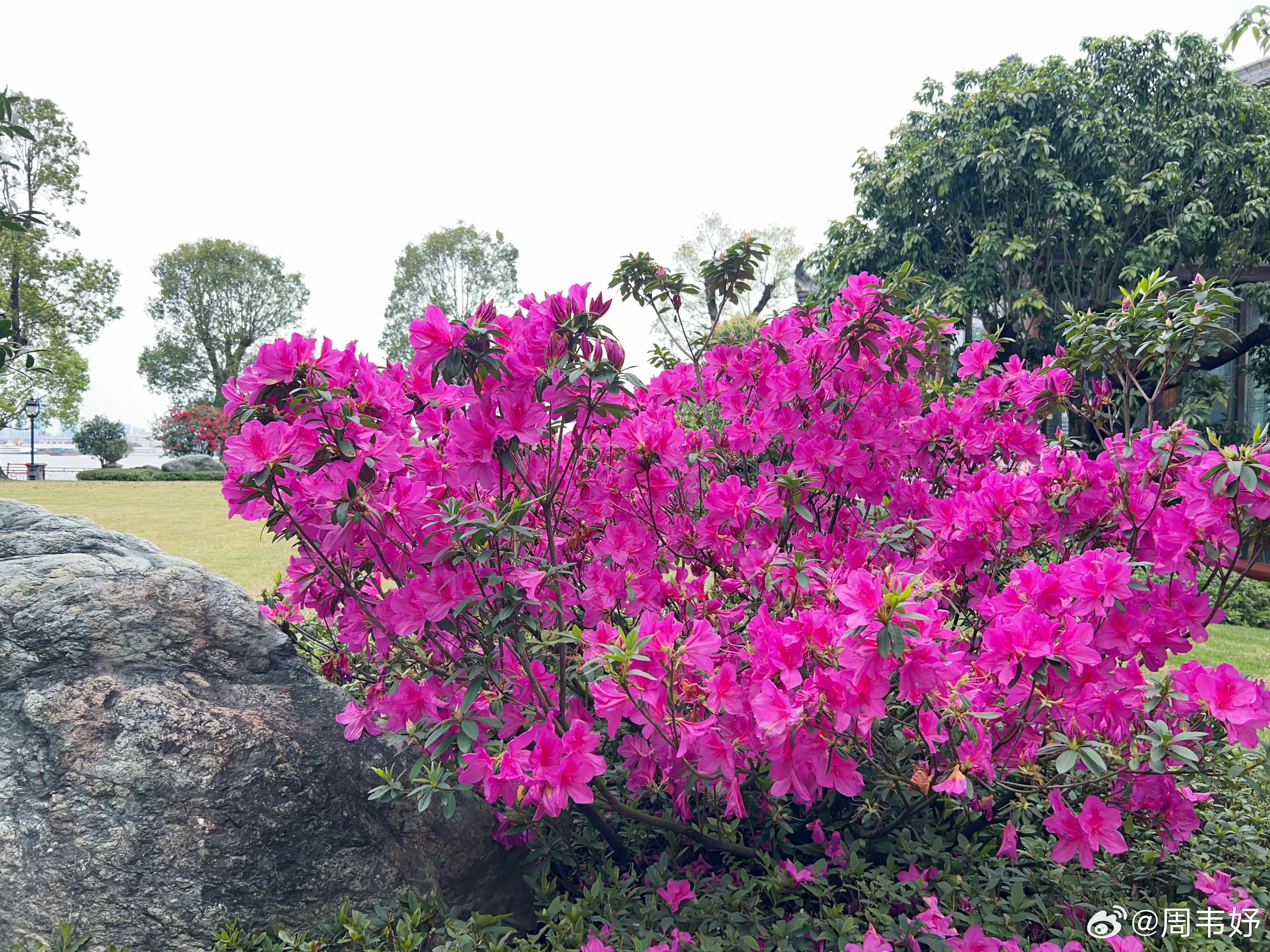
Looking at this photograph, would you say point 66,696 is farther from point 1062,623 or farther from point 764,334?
point 1062,623

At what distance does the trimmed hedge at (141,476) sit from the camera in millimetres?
21594

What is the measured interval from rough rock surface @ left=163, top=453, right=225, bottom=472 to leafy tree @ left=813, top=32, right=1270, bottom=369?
72.2 feet

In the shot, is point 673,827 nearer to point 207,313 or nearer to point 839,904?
point 839,904

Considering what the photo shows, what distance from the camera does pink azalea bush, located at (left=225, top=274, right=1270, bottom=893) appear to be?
1488 mm

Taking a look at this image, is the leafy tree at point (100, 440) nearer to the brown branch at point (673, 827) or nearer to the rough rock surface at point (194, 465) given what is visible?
the rough rock surface at point (194, 465)

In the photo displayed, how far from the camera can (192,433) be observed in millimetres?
27594

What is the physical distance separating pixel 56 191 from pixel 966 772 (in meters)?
26.6

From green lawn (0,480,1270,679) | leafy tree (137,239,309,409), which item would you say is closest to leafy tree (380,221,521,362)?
leafy tree (137,239,309,409)

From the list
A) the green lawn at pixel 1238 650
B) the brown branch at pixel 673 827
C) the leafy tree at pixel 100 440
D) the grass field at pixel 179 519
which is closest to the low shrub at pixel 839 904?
the brown branch at pixel 673 827

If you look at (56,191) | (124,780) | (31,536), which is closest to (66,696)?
(124,780)

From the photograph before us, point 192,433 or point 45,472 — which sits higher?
point 192,433

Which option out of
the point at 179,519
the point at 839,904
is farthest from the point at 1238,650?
the point at 179,519

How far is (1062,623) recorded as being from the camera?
156cm

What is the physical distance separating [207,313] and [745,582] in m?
35.5
